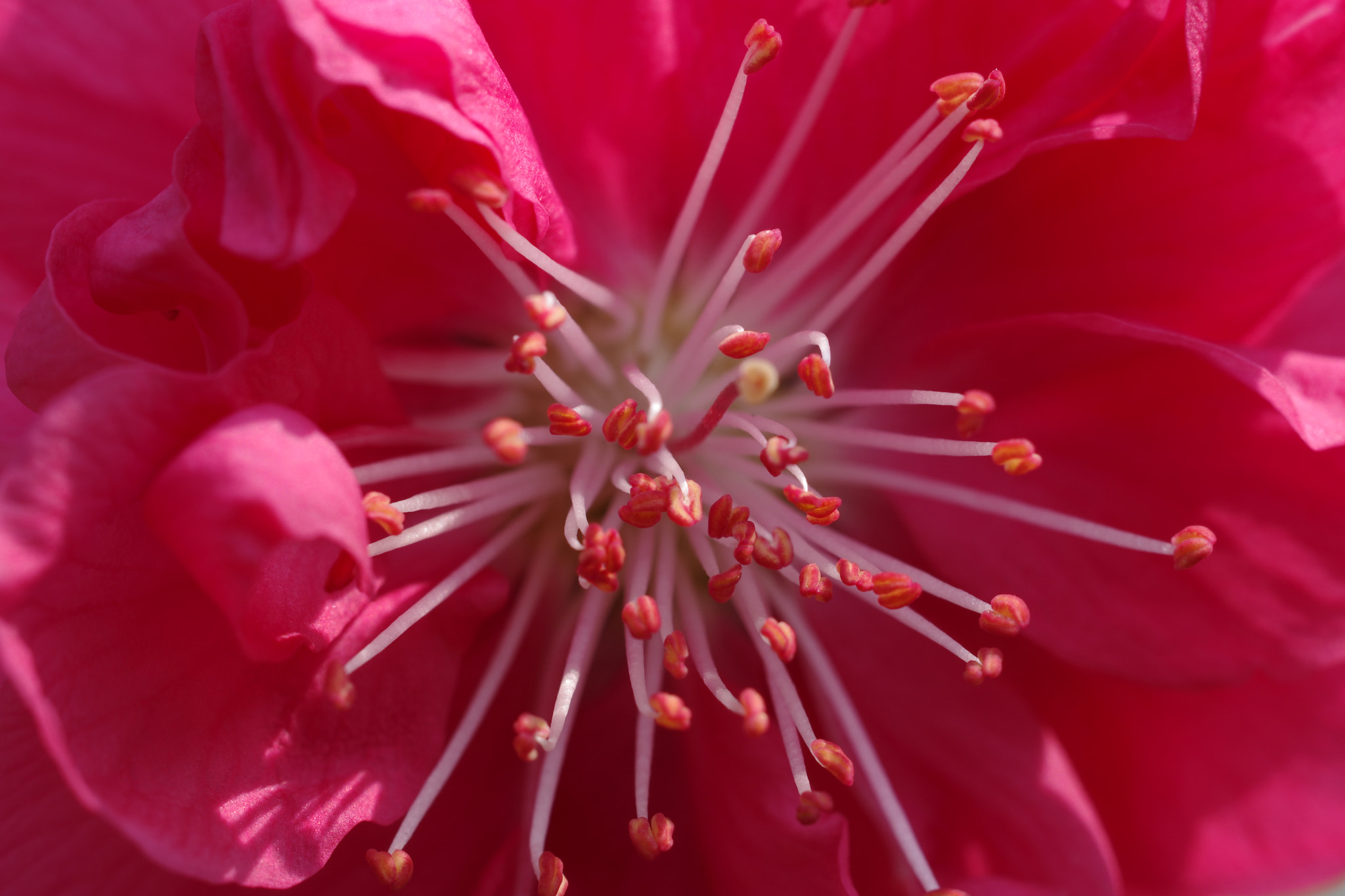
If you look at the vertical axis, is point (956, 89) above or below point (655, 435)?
above

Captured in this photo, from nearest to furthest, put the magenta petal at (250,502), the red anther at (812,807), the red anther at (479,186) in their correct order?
1. the magenta petal at (250,502)
2. the red anther at (479,186)
3. the red anther at (812,807)

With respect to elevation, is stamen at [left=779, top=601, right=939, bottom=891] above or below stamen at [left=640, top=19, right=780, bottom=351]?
below

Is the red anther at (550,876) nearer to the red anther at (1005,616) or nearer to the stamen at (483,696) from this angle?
the stamen at (483,696)

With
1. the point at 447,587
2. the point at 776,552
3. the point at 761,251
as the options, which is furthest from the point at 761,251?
the point at 447,587

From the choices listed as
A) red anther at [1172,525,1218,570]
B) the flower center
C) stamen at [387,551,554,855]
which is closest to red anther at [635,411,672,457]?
the flower center

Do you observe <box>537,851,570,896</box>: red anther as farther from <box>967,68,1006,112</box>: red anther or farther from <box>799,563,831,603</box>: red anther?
<box>967,68,1006,112</box>: red anther

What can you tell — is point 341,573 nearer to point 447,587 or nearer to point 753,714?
point 447,587

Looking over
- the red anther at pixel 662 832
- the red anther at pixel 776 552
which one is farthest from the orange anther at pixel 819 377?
the red anther at pixel 662 832
